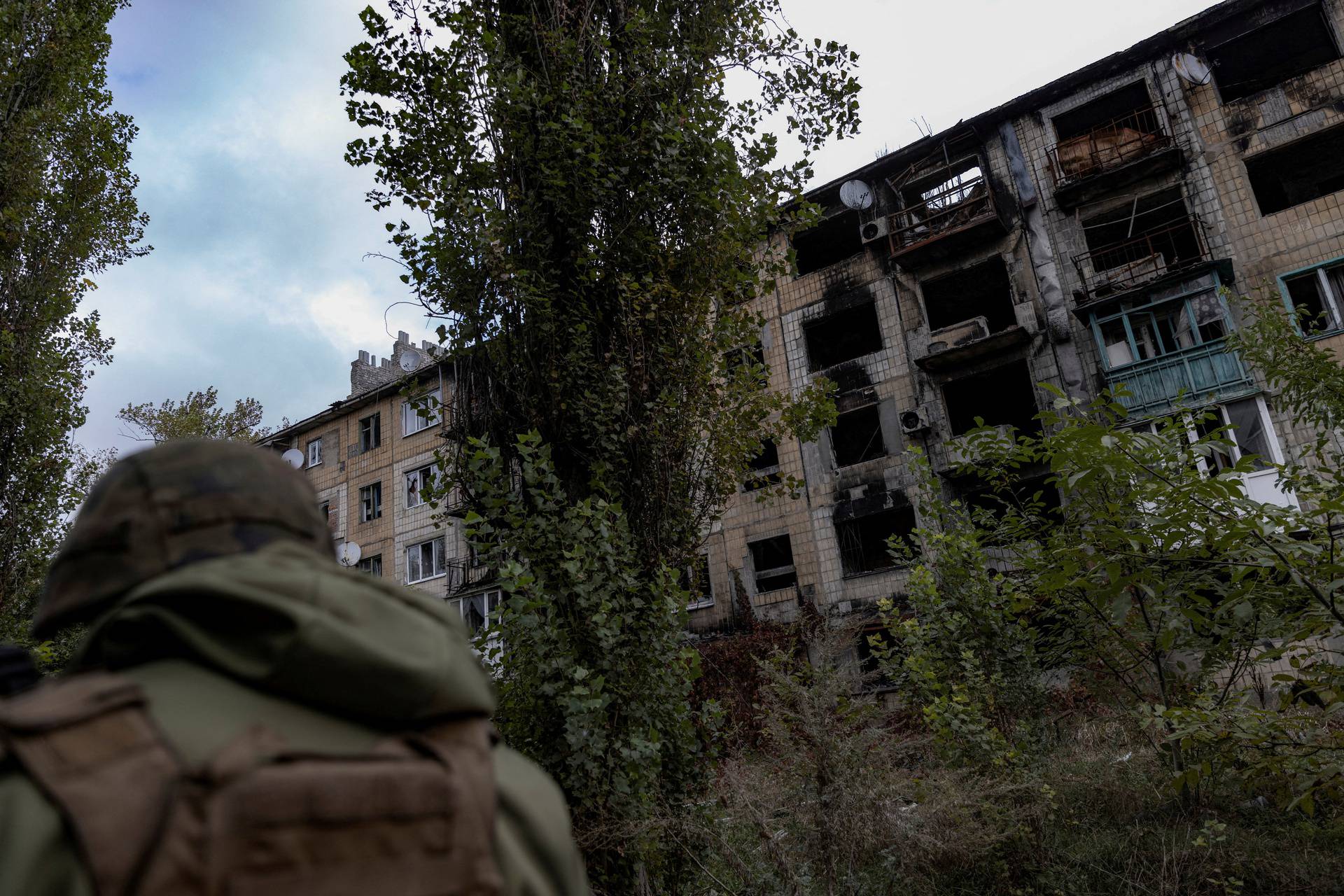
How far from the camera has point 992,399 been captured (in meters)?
22.8

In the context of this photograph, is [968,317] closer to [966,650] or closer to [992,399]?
[992,399]

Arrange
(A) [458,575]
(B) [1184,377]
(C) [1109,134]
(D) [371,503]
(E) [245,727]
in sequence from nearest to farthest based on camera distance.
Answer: (E) [245,727]
(B) [1184,377]
(C) [1109,134]
(A) [458,575]
(D) [371,503]

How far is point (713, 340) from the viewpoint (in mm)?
7605

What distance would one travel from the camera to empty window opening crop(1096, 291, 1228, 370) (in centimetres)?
1819

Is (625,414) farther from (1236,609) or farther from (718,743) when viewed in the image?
(1236,609)

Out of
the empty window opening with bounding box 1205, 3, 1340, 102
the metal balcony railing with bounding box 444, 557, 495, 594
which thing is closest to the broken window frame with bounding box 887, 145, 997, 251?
the empty window opening with bounding box 1205, 3, 1340, 102

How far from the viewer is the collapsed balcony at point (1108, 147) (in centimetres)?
1997

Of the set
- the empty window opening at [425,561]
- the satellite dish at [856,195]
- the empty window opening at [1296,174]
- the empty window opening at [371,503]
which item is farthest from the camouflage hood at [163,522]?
the empty window opening at [371,503]

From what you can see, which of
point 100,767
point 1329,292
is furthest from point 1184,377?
point 100,767

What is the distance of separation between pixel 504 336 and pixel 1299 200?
21144mm

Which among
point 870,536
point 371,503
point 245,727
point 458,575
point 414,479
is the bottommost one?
point 245,727

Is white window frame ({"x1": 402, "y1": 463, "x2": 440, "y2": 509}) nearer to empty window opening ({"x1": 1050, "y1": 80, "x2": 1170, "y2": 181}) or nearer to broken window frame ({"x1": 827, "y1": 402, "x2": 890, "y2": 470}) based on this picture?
broken window frame ({"x1": 827, "y1": 402, "x2": 890, "y2": 470})

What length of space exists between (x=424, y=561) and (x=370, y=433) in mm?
6474

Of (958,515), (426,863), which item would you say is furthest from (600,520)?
(958,515)
